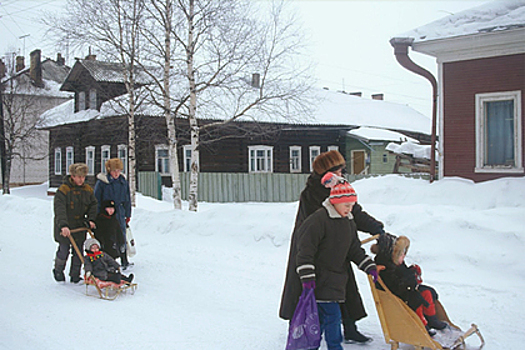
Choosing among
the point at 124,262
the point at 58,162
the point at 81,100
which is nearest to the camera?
the point at 124,262

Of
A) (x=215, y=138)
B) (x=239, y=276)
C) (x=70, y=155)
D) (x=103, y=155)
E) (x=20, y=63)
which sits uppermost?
(x=20, y=63)

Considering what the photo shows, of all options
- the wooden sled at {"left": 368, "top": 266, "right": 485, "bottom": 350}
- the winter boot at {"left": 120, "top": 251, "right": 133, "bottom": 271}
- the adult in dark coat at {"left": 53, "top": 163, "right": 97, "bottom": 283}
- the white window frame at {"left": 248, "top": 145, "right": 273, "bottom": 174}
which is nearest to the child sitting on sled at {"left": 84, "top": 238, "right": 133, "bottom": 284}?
the adult in dark coat at {"left": 53, "top": 163, "right": 97, "bottom": 283}

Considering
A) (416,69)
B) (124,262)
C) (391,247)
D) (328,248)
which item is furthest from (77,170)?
(416,69)

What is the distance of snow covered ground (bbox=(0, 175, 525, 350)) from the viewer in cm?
Result: 506

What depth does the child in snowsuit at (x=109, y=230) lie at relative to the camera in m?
7.51

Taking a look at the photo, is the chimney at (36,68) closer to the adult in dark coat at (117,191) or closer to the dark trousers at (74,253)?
the adult in dark coat at (117,191)

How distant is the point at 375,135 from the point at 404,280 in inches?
928

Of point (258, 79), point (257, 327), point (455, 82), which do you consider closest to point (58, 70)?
point (258, 79)

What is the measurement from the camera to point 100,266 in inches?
263

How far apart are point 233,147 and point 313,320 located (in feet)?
75.0

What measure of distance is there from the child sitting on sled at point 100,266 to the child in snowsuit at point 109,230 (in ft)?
2.24

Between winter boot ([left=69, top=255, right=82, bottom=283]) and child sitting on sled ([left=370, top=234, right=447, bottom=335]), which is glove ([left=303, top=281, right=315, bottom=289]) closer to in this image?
child sitting on sled ([left=370, top=234, right=447, bottom=335])

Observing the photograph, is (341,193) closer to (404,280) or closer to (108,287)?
(404,280)

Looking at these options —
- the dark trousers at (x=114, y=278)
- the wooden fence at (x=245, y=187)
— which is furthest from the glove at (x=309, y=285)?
the wooden fence at (x=245, y=187)
